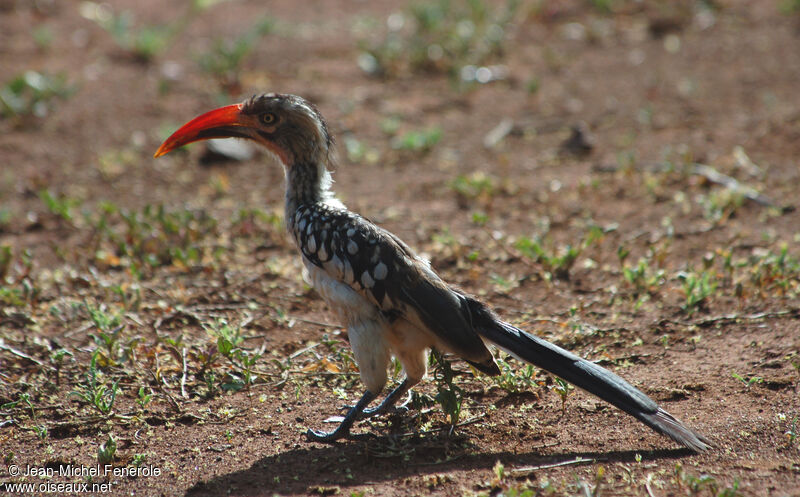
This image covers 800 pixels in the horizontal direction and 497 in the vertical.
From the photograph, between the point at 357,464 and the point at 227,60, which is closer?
the point at 357,464

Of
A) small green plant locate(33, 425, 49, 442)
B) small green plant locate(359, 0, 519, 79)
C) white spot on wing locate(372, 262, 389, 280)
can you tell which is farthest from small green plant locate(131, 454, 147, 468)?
small green plant locate(359, 0, 519, 79)

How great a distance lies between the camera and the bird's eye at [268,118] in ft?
14.6

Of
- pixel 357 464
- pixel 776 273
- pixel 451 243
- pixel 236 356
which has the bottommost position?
pixel 357 464

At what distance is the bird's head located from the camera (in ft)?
14.4

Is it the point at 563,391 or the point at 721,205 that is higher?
the point at 721,205

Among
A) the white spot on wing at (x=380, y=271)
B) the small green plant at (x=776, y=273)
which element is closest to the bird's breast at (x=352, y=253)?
the white spot on wing at (x=380, y=271)

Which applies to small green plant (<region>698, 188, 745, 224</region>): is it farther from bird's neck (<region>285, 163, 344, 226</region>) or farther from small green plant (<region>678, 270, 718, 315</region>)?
bird's neck (<region>285, 163, 344, 226</region>)

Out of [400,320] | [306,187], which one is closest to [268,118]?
[306,187]

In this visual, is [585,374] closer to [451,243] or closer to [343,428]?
[343,428]

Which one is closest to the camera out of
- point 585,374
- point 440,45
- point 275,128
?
point 585,374

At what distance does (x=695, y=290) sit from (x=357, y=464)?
91.4 inches

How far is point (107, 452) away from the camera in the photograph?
352 centimetres

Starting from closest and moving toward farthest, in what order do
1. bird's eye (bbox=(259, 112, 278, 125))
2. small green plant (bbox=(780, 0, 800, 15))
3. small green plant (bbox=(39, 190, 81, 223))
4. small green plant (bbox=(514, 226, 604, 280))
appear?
bird's eye (bbox=(259, 112, 278, 125)) → small green plant (bbox=(514, 226, 604, 280)) → small green plant (bbox=(39, 190, 81, 223)) → small green plant (bbox=(780, 0, 800, 15))

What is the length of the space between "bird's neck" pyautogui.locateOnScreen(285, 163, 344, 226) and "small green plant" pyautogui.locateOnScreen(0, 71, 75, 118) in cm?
456
